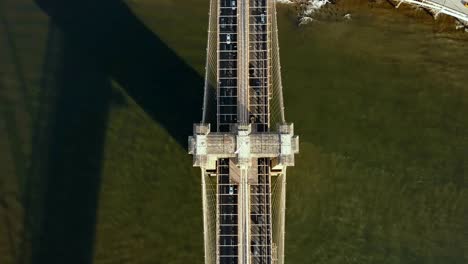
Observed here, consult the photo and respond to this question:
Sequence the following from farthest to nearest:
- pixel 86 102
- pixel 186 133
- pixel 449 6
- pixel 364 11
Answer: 1. pixel 364 11
2. pixel 449 6
3. pixel 86 102
4. pixel 186 133

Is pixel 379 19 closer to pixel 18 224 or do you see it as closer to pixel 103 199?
pixel 103 199

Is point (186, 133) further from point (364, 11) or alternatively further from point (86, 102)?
point (364, 11)

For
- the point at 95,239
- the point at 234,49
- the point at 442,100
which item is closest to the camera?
the point at 234,49

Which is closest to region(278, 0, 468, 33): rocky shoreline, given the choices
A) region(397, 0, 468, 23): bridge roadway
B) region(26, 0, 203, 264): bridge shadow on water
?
region(397, 0, 468, 23): bridge roadway

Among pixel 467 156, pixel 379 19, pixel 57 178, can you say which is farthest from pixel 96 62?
pixel 467 156

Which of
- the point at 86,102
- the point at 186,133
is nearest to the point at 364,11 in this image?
the point at 186,133

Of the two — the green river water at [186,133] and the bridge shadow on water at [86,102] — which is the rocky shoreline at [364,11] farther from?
the bridge shadow on water at [86,102]
